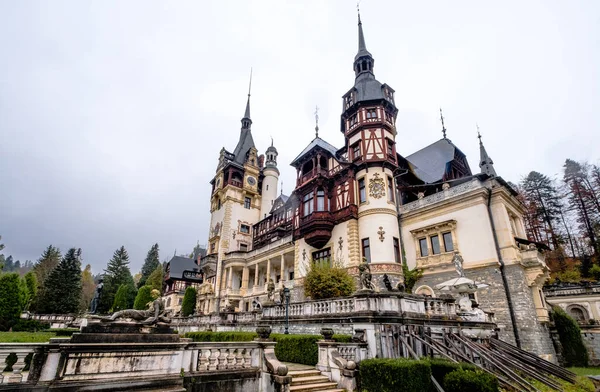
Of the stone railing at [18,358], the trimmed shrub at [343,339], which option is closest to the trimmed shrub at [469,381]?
the trimmed shrub at [343,339]

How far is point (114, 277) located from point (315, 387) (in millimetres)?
68737

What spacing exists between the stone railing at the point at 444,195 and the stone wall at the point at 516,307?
5.61 meters

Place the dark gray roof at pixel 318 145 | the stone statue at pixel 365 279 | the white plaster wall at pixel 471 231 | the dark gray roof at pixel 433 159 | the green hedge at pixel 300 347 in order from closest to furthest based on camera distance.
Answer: the green hedge at pixel 300 347, the stone statue at pixel 365 279, the white plaster wall at pixel 471 231, the dark gray roof at pixel 433 159, the dark gray roof at pixel 318 145

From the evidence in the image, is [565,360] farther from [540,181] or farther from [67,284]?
[67,284]

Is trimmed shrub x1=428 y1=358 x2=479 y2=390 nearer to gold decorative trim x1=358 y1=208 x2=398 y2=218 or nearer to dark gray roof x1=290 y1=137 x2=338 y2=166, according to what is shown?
gold decorative trim x1=358 y1=208 x2=398 y2=218

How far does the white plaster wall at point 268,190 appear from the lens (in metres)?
45.5

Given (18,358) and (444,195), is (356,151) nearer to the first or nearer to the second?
(444,195)

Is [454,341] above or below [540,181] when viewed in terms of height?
below

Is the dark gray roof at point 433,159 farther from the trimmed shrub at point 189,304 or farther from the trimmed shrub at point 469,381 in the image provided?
the trimmed shrub at point 189,304

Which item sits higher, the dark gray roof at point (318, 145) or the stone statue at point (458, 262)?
the dark gray roof at point (318, 145)

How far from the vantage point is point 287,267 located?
1352 inches

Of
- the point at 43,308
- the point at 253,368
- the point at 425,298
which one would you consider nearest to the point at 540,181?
the point at 425,298

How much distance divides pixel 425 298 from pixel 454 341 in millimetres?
1851

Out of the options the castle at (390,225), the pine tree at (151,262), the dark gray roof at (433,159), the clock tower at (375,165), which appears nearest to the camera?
the castle at (390,225)
